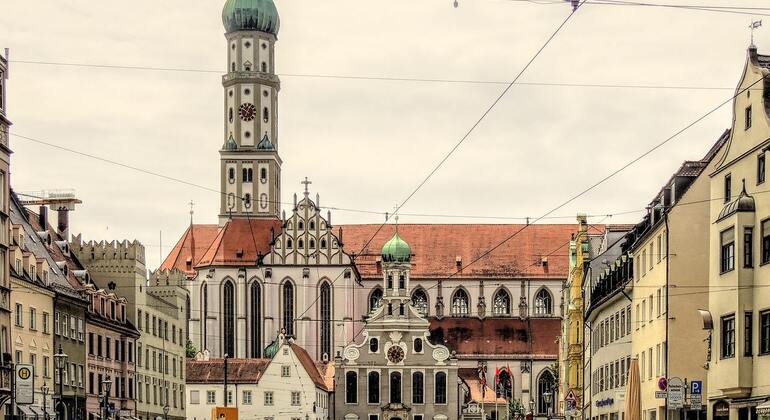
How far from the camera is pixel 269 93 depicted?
5507 inches

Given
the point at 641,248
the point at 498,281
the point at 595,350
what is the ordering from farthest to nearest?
the point at 498,281 → the point at 595,350 → the point at 641,248

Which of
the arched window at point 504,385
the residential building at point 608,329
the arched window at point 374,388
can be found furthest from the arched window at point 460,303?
the residential building at point 608,329

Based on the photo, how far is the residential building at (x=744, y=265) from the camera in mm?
34719

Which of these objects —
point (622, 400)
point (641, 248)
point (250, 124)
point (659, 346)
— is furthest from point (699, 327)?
point (250, 124)

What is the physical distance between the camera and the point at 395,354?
129125 mm

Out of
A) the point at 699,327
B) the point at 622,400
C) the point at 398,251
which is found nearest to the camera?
the point at 699,327

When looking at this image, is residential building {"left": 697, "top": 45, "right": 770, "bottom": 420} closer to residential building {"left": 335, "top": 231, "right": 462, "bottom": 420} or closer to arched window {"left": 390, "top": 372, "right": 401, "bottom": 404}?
residential building {"left": 335, "top": 231, "right": 462, "bottom": 420}

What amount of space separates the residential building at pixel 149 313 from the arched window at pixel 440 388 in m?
48.8

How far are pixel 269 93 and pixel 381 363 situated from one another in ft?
96.1

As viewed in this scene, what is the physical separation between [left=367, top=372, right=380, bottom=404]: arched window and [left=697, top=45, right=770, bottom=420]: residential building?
9005 cm

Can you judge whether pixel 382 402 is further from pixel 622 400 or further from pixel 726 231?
pixel 726 231

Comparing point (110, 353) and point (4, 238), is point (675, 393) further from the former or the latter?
point (110, 353)

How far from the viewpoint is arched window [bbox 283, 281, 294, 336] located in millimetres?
130125

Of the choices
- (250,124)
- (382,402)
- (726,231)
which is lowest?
(382,402)
